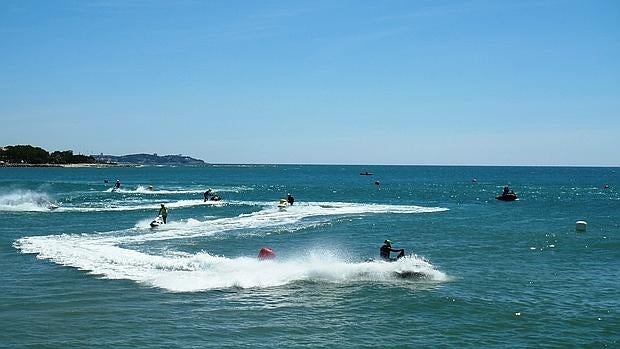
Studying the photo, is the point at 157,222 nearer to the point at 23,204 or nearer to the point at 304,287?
the point at 304,287

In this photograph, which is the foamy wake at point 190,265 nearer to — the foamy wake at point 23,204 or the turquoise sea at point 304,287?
the turquoise sea at point 304,287

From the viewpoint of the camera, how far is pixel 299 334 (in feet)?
55.6

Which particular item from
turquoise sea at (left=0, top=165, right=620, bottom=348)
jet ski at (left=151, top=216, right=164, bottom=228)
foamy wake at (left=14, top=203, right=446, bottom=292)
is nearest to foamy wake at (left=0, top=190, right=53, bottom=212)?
turquoise sea at (left=0, top=165, right=620, bottom=348)

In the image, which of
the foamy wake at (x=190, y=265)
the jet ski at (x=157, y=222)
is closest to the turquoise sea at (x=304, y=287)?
the foamy wake at (x=190, y=265)

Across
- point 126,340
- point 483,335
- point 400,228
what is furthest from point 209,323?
point 400,228

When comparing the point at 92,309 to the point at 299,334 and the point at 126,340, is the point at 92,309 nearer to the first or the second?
the point at 126,340

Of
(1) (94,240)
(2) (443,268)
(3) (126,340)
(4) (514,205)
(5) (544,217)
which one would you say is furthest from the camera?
(4) (514,205)

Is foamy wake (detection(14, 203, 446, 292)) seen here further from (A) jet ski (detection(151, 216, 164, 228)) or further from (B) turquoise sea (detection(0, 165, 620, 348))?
(A) jet ski (detection(151, 216, 164, 228))

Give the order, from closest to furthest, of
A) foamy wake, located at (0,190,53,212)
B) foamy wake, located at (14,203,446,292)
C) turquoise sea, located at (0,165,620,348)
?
turquoise sea, located at (0,165,620,348), foamy wake, located at (14,203,446,292), foamy wake, located at (0,190,53,212)

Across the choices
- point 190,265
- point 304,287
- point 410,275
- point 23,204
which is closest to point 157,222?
point 190,265

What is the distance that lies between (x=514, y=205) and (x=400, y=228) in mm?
27873

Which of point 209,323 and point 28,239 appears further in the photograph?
point 28,239

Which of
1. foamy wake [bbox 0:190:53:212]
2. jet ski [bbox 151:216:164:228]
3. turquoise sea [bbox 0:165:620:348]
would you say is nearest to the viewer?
turquoise sea [bbox 0:165:620:348]

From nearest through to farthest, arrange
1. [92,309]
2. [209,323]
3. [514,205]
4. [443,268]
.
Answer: [209,323]
[92,309]
[443,268]
[514,205]
